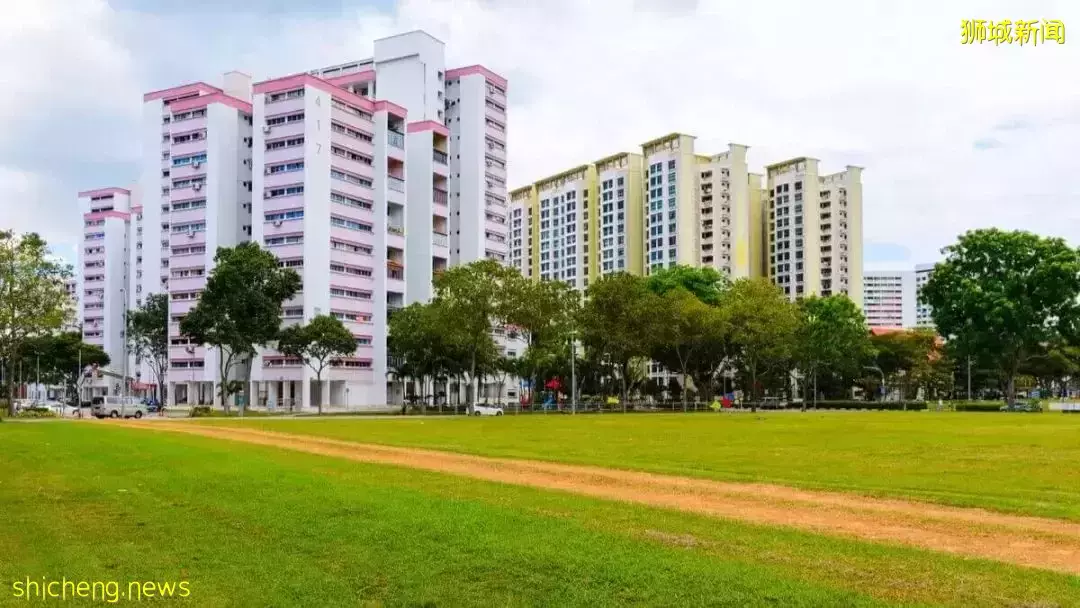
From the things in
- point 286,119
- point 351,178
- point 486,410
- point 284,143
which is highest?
point 286,119

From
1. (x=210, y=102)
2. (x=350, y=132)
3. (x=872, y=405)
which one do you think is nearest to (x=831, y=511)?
(x=872, y=405)

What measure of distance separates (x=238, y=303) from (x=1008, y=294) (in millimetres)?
65843

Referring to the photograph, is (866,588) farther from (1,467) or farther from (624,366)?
(624,366)

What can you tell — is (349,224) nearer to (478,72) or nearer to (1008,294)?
(478,72)

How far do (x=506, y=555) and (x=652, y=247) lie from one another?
157 m

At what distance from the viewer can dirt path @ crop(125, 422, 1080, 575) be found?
1068 centimetres

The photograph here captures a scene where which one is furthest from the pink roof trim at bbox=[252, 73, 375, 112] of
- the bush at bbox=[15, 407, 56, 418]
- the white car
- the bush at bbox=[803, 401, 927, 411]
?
the bush at bbox=[803, 401, 927, 411]

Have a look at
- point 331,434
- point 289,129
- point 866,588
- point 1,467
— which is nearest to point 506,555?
point 866,588

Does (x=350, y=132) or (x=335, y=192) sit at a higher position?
(x=350, y=132)

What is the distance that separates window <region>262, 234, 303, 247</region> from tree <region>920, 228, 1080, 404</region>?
65339 mm

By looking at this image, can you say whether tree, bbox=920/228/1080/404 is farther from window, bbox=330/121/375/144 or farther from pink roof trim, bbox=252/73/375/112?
pink roof trim, bbox=252/73/375/112

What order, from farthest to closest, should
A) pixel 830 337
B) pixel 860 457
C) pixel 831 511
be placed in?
pixel 830 337, pixel 860 457, pixel 831 511

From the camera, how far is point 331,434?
38.4m

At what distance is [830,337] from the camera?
91.9m
